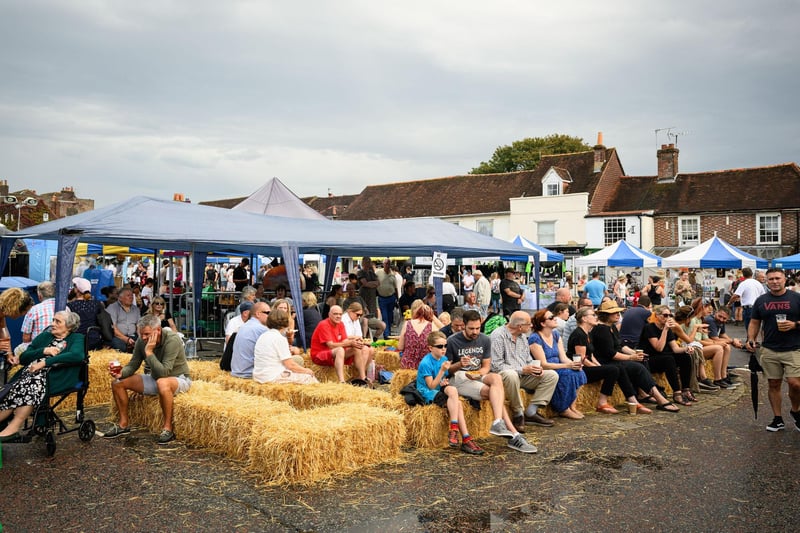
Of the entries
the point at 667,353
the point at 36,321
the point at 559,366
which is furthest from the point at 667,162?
the point at 36,321

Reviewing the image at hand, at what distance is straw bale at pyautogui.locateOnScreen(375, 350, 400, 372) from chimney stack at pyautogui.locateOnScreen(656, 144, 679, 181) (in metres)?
31.0

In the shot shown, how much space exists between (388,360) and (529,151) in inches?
1700

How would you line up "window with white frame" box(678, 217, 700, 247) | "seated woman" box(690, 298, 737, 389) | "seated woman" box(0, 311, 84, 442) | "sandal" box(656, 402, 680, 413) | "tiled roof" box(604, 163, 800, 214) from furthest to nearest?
"window with white frame" box(678, 217, 700, 247) → "tiled roof" box(604, 163, 800, 214) → "seated woman" box(690, 298, 737, 389) → "sandal" box(656, 402, 680, 413) → "seated woman" box(0, 311, 84, 442)

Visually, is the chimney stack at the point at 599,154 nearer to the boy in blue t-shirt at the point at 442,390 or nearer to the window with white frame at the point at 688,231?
the window with white frame at the point at 688,231

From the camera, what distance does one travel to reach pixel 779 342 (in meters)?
6.77

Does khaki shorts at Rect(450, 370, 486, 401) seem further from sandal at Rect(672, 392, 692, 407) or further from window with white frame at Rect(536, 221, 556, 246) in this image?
window with white frame at Rect(536, 221, 556, 246)

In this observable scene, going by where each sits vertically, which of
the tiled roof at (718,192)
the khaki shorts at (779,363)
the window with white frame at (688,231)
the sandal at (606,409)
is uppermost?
the tiled roof at (718,192)

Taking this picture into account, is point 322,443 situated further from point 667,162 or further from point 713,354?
point 667,162

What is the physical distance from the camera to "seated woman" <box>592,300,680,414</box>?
8.01 metres

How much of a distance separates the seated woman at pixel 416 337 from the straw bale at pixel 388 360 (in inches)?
74.6

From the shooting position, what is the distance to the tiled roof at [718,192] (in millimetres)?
32062

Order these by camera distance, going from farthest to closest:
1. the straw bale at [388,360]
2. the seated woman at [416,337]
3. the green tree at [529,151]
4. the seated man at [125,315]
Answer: the green tree at [529,151] < the straw bale at [388,360] < the seated man at [125,315] < the seated woman at [416,337]

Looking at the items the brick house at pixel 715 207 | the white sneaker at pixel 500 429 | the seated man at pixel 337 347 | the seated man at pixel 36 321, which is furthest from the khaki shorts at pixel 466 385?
the brick house at pixel 715 207

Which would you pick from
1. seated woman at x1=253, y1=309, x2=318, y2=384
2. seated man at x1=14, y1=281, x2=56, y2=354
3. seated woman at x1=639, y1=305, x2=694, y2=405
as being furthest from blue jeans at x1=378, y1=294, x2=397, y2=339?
seated man at x1=14, y1=281, x2=56, y2=354
